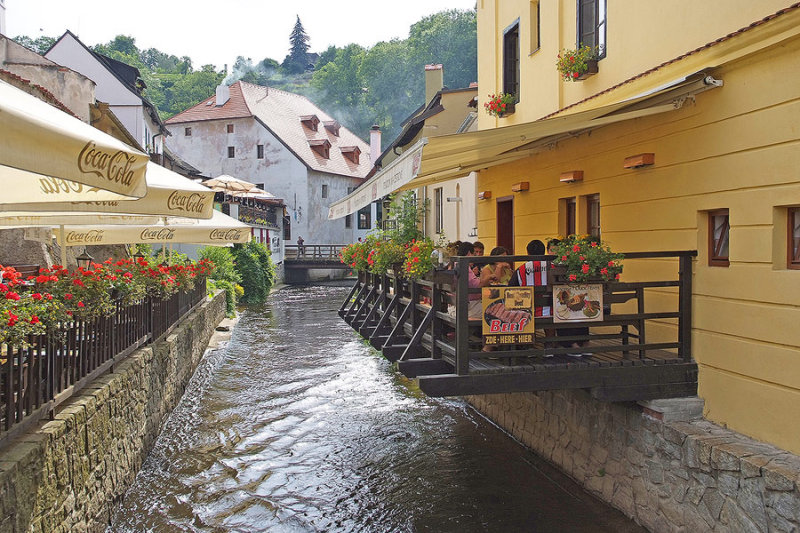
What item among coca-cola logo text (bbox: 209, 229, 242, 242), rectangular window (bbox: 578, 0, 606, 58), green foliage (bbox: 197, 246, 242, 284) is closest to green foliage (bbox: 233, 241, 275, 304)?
green foliage (bbox: 197, 246, 242, 284)

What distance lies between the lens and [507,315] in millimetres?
6195

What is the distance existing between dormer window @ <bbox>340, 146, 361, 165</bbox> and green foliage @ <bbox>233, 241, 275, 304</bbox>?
97.0 ft

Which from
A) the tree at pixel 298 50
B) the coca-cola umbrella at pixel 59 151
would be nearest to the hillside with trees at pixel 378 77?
the tree at pixel 298 50

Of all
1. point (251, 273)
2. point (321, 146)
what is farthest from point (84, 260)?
point (321, 146)

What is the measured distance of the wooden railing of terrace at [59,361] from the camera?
4.68m

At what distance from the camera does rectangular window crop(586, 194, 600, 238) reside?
861cm

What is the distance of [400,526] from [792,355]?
4.00m

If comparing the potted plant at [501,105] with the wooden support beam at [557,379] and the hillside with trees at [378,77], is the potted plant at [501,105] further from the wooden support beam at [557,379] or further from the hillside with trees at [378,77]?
the hillside with trees at [378,77]

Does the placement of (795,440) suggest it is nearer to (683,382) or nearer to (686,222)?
(683,382)

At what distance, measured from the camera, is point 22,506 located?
4441 millimetres

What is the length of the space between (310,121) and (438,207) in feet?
130

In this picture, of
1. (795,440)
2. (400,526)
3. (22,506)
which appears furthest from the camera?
(400,526)

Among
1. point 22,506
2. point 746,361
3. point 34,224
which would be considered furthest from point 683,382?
point 34,224

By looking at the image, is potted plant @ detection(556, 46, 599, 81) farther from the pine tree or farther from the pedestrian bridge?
the pine tree
